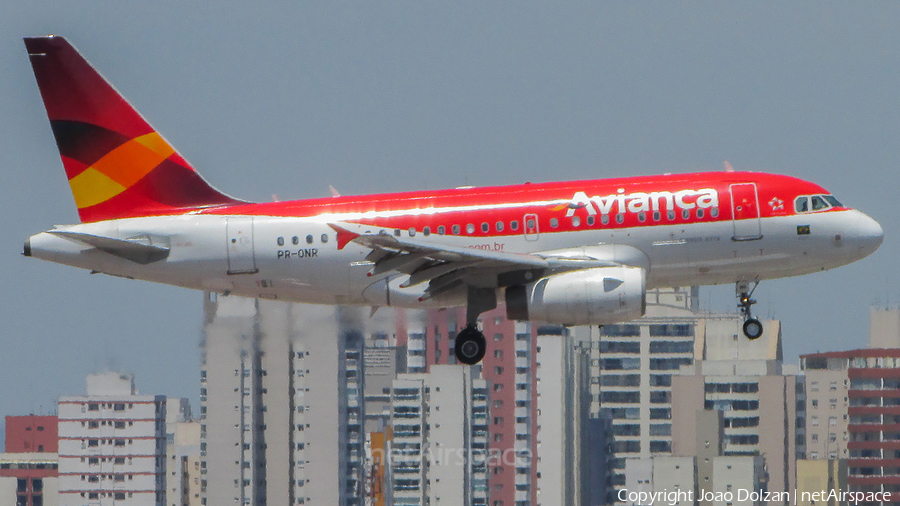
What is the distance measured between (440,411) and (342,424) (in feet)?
39.6

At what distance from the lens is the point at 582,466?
160000 mm

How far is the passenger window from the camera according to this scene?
4984 centimetres

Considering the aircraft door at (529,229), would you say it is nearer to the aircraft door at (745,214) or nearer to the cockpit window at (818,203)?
the aircraft door at (745,214)

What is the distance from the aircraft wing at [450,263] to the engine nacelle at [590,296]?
509 mm

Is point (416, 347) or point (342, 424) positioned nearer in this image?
point (342, 424)

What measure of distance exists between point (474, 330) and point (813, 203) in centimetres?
1112

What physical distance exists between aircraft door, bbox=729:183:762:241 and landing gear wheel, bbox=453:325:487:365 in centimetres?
830

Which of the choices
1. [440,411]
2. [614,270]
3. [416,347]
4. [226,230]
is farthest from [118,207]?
[416,347]

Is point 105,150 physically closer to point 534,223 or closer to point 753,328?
→ point 534,223

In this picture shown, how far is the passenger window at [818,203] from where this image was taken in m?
49.8

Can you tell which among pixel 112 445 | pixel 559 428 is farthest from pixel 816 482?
pixel 112 445

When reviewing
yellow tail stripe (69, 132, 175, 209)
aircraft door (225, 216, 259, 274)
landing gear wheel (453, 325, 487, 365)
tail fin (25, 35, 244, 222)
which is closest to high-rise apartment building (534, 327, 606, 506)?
yellow tail stripe (69, 132, 175, 209)

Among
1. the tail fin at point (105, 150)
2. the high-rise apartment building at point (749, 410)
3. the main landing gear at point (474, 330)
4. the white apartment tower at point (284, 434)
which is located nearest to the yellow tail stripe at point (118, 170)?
the tail fin at point (105, 150)

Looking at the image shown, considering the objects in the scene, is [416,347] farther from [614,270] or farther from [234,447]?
[614,270]
